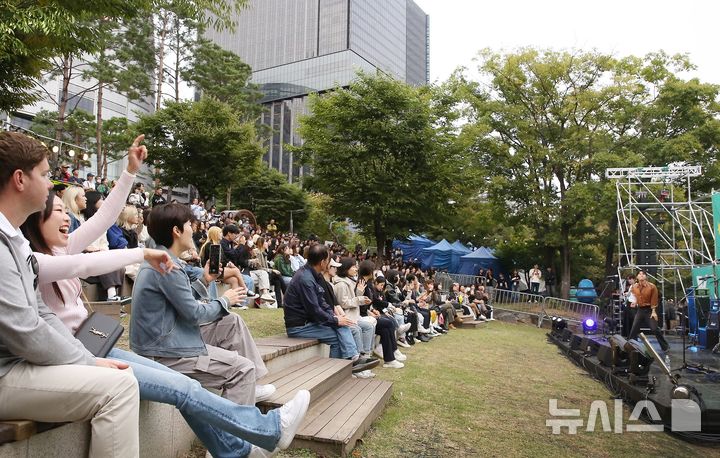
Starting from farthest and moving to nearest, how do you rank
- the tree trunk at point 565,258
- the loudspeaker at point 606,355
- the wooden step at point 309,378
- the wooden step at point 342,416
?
the tree trunk at point 565,258 < the loudspeaker at point 606,355 < the wooden step at point 309,378 < the wooden step at point 342,416

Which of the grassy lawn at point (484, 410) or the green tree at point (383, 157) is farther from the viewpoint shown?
the green tree at point (383, 157)

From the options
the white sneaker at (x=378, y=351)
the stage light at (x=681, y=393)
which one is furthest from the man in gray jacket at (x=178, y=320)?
the stage light at (x=681, y=393)

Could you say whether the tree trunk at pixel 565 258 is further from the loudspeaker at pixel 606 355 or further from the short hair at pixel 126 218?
the short hair at pixel 126 218

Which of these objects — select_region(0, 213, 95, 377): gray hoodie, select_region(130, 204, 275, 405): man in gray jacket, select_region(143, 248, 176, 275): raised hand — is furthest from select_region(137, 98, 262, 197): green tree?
select_region(0, 213, 95, 377): gray hoodie

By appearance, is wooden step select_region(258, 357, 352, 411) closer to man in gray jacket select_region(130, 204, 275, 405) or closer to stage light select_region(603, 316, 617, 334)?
man in gray jacket select_region(130, 204, 275, 405)

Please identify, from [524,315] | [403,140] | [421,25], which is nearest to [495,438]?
[524,315]

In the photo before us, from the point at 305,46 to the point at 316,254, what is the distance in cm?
8203

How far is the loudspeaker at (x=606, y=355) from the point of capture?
7438 millimetres

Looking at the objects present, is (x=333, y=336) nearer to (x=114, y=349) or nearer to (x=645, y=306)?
(x=114, y=349)

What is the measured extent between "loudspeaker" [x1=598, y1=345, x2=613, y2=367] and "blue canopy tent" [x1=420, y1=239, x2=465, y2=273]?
65.8ft

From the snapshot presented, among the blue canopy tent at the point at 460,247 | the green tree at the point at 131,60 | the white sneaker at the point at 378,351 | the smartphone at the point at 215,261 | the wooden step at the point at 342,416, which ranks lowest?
the white sneaker at the point at 378,351

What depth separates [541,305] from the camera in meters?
17.6

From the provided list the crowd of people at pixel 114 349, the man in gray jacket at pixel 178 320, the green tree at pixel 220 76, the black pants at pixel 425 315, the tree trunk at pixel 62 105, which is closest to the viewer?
the crowd of people at pixel 114 349

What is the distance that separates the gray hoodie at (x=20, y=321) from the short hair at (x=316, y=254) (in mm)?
4076
